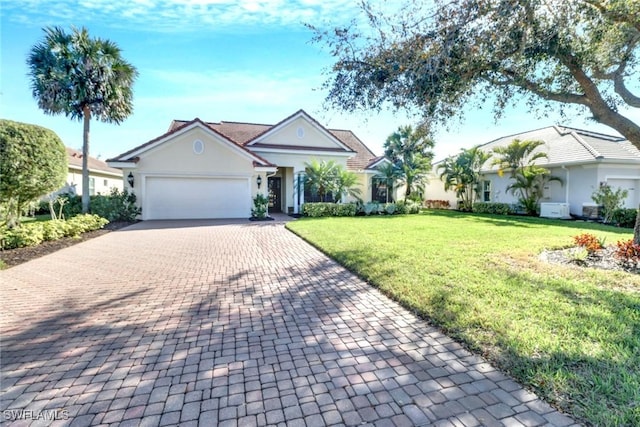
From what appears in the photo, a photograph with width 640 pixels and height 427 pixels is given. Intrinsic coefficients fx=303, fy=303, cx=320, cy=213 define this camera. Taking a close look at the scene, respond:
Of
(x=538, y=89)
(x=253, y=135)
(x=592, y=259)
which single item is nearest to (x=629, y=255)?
(x=592, y=259)

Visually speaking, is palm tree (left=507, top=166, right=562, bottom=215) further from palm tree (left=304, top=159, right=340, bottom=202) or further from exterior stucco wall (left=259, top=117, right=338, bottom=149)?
exterior stucco wall (left=259, top=117, right=338, bottom=149)

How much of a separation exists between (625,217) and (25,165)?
25.0m

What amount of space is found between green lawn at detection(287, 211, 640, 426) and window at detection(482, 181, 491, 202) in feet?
56.3

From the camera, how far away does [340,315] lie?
466cm

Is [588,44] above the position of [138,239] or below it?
above

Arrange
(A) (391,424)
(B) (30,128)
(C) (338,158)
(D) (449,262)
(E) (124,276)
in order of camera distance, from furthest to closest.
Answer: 1. (C) (338,158)
2. (B) (30,128)
3. (D) (449,262)
4. (E) (124,276)
5. (A) (391,424)

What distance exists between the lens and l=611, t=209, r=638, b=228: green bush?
586 inches

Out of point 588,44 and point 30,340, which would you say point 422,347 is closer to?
point 30,340

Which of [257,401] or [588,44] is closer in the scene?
[257,401]

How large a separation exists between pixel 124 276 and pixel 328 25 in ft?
25.3

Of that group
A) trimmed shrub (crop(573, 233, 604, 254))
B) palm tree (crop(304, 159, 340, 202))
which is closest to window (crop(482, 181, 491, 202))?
palm tree (crop(304, 159, 340, 202))

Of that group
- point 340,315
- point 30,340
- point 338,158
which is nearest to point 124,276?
point 30,340

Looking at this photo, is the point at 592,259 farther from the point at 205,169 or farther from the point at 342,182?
the point at 205,169

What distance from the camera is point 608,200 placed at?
15750 millimetres
